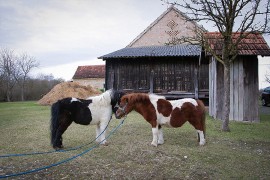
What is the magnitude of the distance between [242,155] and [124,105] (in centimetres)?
325

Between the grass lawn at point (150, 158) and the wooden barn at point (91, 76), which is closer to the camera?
the grass lawn at point (150, 158)

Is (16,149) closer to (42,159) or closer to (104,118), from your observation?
(42,159)

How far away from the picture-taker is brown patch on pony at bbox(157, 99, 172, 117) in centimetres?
704

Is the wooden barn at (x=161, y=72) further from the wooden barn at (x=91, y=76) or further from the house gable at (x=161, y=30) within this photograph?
the wooden barn at (x=91, y=76)

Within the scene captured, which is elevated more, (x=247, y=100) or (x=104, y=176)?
(x=247, y=100)

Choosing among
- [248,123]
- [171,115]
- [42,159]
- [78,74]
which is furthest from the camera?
[78,74]

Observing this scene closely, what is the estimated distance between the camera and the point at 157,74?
768 inches

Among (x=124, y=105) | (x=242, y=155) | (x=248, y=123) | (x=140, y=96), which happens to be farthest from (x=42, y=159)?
(x=248, y=123)

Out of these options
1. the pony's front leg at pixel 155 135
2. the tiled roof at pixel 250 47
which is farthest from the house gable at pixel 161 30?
the pony's front leg at pixel 155 135

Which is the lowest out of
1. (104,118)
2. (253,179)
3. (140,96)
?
(253,179)

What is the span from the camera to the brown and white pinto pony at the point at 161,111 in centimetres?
701

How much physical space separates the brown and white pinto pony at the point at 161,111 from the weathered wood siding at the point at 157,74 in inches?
457

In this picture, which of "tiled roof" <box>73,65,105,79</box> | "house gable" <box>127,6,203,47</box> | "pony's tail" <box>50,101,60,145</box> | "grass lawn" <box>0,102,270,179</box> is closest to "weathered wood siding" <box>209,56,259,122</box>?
"grass lawn" <box>0,102,270,179</box>

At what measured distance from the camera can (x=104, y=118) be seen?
7.27m
